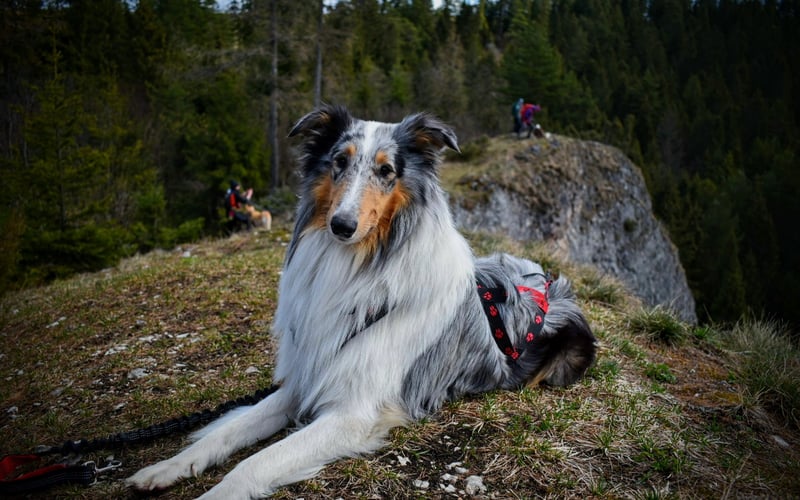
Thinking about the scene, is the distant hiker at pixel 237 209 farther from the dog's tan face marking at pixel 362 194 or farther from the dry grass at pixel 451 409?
the dog's tan face marking at pixel 362 194

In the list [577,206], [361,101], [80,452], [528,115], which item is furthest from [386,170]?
[361,101]

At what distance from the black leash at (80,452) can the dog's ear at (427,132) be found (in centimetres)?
183

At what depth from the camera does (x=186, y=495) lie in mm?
2350

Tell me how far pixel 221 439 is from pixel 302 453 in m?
0.51

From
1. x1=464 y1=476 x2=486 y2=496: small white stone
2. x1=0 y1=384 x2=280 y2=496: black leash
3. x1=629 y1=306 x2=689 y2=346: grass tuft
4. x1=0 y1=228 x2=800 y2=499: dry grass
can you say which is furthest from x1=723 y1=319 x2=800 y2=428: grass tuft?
x1=0 y1=384 x2=280 y2=496: black leash

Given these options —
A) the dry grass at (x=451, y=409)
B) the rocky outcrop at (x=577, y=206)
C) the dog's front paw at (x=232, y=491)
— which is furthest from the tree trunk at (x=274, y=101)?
the dog's front paw at (x=232, y=491)

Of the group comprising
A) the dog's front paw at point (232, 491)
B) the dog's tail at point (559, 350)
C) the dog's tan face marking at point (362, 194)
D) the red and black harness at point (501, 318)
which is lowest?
the dog's front paw at point (232, 491)

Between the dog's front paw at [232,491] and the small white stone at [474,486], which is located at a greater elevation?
the dog's front paw at [232,491]

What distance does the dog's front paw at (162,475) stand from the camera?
2.37 m

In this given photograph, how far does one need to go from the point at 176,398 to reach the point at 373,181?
A: 2200mm

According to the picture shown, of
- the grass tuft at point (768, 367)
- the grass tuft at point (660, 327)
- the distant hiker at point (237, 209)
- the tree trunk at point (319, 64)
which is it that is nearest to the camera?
the grass tuft at point (768, 367)

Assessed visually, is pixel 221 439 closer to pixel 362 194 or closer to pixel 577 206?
pixel 362 194

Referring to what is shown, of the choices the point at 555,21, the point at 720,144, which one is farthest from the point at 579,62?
the point at 720,144

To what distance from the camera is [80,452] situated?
2.84 meters
